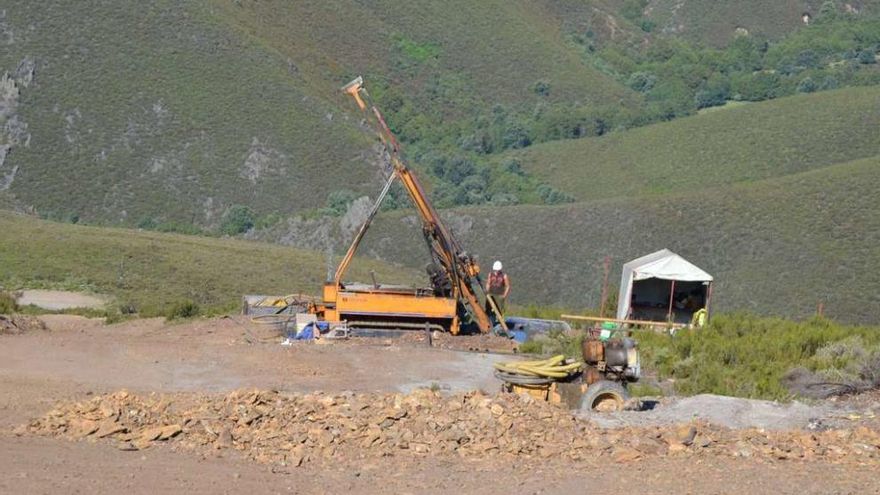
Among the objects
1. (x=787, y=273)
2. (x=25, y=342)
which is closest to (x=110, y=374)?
(x=25, y=342)

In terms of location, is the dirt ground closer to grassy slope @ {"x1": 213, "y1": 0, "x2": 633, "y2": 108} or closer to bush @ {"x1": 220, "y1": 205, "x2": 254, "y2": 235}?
bush @ {"x1": 220, "y1": 205, "x2": 254, "y2": 235}

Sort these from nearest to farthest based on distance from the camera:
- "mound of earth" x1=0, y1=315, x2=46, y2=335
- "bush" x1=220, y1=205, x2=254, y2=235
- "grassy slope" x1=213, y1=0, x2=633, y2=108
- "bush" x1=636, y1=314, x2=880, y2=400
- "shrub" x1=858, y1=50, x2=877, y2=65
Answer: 1. "bush" x1=636, y1=314, x2=880, y2=400
2. "mound of earth" x1=0, y1=315, x2=46, y2=335
3. "bush" x1=220, y1=205, x2=254, y2=235
4. "grassy slope" x1=213, y1=0, x2=633, y2=108
5. "shrub" x1=858, y1=50, x2=877, y2=65

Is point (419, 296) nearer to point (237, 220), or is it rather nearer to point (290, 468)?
point (290, 468)

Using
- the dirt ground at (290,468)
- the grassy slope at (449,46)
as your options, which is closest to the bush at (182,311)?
the dirt ground at (290,468)

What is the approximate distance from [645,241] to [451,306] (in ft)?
95.3

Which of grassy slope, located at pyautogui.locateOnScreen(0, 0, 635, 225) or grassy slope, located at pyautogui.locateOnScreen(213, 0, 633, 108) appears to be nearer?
grassy slope, located at pyautogui.locateOnScreen(0, 0, 635, 225)

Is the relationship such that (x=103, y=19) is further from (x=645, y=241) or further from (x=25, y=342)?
(x=25, y=342)

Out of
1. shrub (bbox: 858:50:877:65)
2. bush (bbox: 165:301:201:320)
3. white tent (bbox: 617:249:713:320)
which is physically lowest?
bush (bbox: 165:301:201:320)

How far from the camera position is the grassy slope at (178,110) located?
6431 centimetres

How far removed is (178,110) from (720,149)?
28067 millimetres

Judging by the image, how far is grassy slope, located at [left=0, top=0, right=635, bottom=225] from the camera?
6431cm

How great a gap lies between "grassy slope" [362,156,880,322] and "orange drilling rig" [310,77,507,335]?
20399 mm

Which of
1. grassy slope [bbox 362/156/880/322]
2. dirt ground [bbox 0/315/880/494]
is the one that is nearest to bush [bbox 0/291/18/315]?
dirt ground [bbox 0/315/880/494]

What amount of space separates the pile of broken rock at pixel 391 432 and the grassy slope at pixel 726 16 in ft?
378
